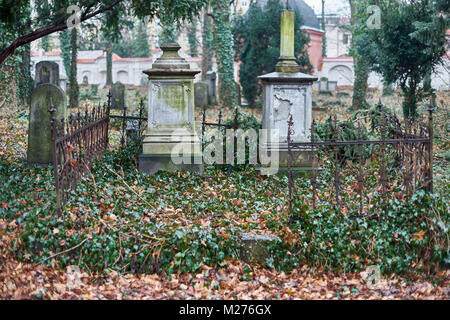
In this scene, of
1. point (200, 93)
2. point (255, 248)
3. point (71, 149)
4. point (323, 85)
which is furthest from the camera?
point (323, 85)

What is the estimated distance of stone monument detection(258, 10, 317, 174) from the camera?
854 centimetres

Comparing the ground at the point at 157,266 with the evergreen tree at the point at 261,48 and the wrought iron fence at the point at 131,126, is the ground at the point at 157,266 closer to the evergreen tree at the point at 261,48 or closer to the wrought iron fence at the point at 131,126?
the wrought iron fence at the point at 131,126

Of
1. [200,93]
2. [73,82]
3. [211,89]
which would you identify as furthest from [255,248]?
[211,89]

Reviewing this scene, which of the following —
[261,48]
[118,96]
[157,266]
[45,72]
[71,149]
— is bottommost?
[157,266]

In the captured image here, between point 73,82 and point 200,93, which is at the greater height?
point 73,82

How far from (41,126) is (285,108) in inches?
161

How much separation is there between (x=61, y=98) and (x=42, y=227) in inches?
154

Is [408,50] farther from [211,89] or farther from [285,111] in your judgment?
[211,89]

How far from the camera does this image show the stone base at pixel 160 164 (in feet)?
28.0

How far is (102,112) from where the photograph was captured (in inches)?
372

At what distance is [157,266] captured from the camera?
5.25 m

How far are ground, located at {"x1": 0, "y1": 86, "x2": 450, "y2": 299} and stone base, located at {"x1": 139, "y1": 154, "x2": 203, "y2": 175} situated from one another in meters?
1.64

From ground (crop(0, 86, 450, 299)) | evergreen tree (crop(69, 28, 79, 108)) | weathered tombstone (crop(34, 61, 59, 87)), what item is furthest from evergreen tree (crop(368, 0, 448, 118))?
evergreen tree (crop(69, 28, 79, 108))
